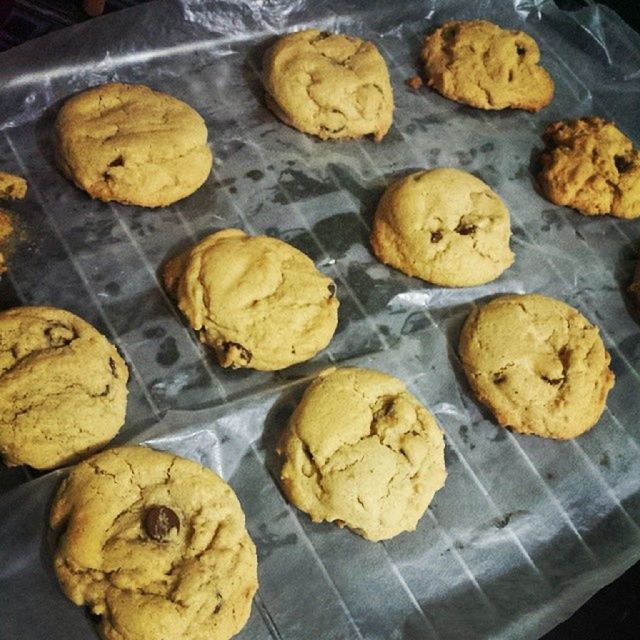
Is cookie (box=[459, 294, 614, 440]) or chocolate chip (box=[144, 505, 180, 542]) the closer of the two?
chocolate chip (box=[144, 505, 180, 542])

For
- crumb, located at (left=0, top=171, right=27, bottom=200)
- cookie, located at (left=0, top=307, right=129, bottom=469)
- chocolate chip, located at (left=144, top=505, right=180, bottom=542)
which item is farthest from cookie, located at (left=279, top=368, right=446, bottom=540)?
crumb, located at (left=0, top=171, right=27, bottom=200)

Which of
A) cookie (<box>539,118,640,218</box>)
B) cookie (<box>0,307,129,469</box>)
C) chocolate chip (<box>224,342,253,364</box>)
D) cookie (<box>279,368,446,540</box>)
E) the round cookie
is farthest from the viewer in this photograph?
cookie (<box>539,118,640,218</box>)

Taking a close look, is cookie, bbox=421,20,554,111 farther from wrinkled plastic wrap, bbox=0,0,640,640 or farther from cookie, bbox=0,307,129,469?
cookie, bbox=0,307,129,469

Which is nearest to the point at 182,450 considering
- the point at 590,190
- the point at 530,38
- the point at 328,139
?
the point at 328,139

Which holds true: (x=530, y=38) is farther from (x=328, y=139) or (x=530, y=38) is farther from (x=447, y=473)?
(x=447, y=473)

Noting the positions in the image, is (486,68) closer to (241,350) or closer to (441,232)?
(441,232)

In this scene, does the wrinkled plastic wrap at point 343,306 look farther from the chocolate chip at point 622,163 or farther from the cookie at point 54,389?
the chocolate chip at point 622,163
